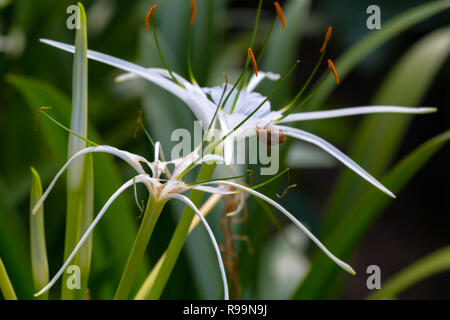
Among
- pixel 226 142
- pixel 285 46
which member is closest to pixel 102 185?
pixel 226 142

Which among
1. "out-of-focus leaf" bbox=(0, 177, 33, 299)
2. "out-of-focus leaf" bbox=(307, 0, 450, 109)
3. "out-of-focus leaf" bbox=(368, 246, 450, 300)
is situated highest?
"out-of-focus leaf" bbox=(307, 0, 450, 109)

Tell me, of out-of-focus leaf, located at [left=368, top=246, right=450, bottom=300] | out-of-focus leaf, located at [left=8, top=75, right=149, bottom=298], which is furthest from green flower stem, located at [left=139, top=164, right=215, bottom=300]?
out-of-focus leaf, located at [left=368, top=246, right=450, bottom=300]

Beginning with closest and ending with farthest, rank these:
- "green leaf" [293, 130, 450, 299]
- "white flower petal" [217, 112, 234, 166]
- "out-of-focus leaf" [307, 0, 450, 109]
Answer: "white flower petal" [217, 112, 234, 166], "green leaf" [293, 130, 450, 299], "out-of-focus leaf" [307, 0, 450, 109]

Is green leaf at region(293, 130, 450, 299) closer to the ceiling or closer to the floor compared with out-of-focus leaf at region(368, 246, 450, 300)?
closer to the ceiling

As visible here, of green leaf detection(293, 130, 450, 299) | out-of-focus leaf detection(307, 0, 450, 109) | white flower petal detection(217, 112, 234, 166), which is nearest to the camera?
white flower petal detection(217, 112, 234, 166)

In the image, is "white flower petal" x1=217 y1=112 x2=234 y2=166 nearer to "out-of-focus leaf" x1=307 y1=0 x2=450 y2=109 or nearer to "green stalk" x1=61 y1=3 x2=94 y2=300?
"green stalk" x1=61 y1=3 x2=94 y2=300

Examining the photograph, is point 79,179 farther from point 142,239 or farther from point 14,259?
point 14,259

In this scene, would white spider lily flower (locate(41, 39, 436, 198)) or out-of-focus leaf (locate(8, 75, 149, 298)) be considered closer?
white spider lily flower (locate(41, 39, 436, 198))
